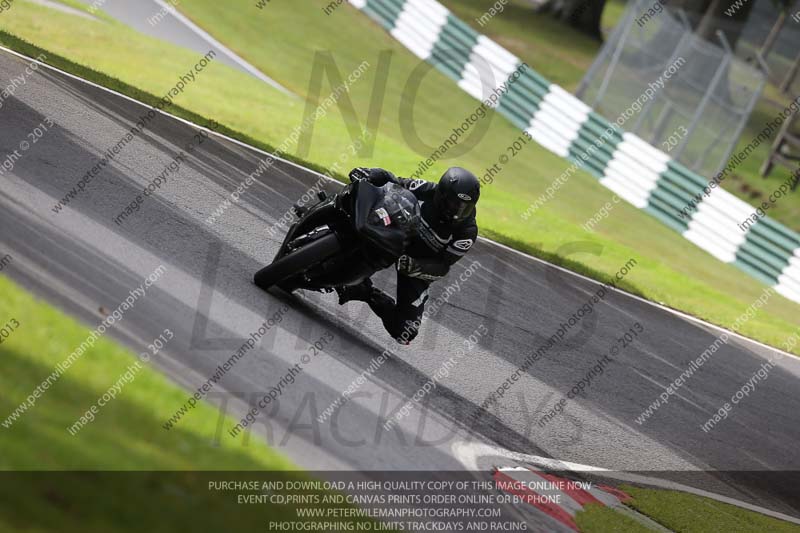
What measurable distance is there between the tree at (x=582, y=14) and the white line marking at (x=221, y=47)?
17710 mm

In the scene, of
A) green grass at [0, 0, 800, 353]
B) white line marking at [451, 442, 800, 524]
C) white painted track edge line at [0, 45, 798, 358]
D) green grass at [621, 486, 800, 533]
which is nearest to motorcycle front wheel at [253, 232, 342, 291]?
white line marking at [451, 442, 800, 524]

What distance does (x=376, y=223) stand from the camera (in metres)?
9.21

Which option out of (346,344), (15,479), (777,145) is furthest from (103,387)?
(777,145)

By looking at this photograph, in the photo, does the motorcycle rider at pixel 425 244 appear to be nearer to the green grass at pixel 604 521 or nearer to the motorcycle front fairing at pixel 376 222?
the motorcycle front fairing at pixel 376 222

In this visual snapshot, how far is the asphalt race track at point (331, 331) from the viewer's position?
27.7ft

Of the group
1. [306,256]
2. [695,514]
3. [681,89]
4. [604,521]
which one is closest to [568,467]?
[604,521]

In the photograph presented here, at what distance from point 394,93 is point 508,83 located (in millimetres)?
3120

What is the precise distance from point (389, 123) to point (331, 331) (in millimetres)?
13241

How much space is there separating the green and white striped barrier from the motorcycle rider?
1410 cm

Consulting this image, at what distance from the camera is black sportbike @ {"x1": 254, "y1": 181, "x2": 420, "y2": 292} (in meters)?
9.25

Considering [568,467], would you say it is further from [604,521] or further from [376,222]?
[376,222]

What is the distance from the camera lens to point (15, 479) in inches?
213

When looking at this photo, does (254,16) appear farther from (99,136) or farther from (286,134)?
(99,136)

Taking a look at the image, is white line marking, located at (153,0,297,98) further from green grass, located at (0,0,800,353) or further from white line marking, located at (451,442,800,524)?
white line marking, located at (451,442,800,524)
